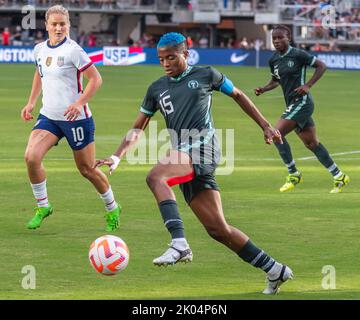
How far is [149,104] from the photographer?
10.7 m

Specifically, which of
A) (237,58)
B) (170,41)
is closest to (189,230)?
(170,41)

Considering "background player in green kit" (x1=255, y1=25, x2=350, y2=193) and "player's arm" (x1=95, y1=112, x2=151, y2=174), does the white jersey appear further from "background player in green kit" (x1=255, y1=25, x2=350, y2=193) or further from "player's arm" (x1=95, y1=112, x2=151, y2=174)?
"background player in green kit" (x1=255, y1=25, x2=350, y2=193)

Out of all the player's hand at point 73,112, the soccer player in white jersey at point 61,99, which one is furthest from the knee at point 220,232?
the soccer player in white jersey at point 61,99

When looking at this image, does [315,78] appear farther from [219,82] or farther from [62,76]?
[219,82]

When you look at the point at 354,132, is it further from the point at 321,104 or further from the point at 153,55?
the point at 153,55

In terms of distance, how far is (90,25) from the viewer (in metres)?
83.2

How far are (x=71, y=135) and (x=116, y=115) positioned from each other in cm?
1930

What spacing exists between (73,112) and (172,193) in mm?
3223

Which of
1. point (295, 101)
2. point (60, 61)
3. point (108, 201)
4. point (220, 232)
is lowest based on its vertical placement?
point (108, 201)

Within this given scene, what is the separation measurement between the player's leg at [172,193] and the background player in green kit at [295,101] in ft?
26.0

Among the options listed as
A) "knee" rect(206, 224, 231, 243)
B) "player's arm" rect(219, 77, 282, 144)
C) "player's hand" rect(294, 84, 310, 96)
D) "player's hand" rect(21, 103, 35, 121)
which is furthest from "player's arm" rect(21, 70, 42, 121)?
"player's hand" rect(294, 84, 310, 96)

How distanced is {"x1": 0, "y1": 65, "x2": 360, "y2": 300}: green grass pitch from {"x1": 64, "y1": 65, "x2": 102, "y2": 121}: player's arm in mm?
1438

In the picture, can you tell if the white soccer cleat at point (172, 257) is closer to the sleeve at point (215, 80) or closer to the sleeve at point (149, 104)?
the sleeve at point (149, 104)

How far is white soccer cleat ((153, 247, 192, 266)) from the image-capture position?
9.66 meters
